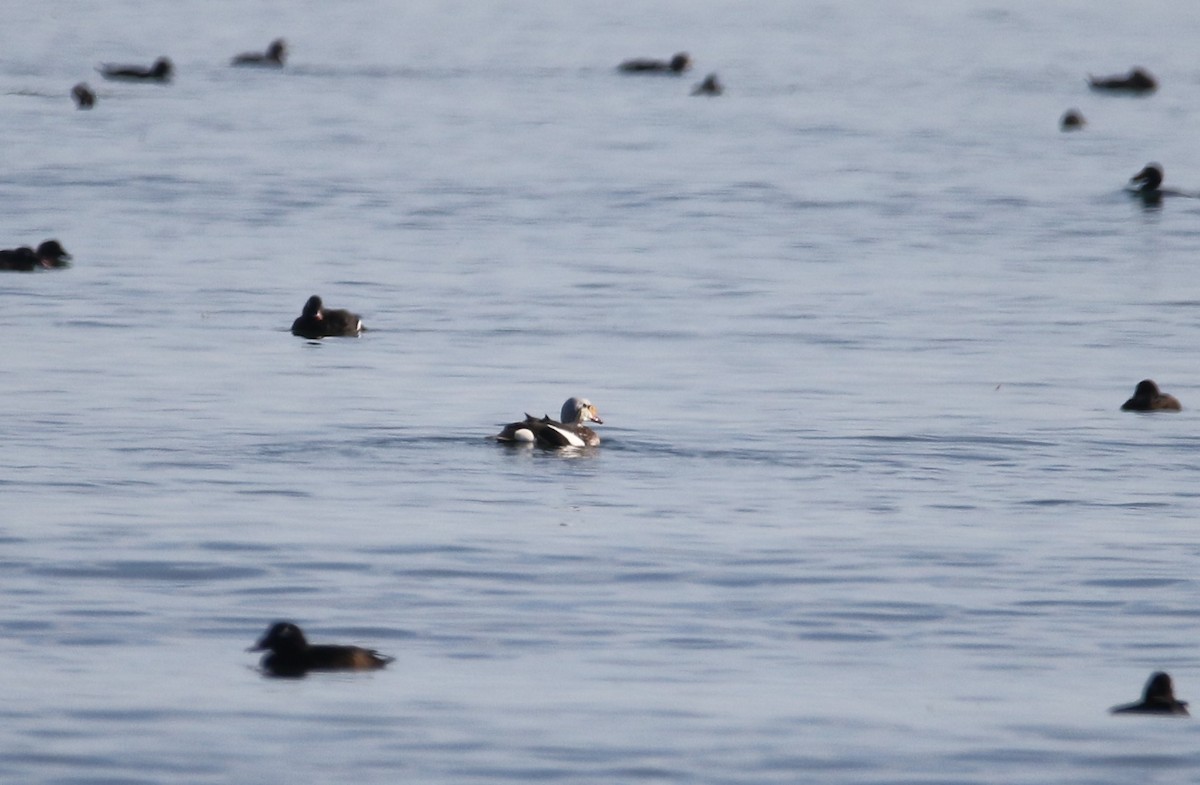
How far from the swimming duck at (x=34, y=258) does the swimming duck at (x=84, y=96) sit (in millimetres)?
25369

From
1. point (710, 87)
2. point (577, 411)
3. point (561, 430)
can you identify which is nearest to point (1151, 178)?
point (710, 87)

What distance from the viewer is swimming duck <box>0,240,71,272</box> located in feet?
106

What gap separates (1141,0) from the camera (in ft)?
424

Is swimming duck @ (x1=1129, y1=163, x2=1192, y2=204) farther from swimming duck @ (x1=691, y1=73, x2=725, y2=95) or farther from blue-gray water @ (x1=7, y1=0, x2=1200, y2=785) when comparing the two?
swimming duck @ (x1=691, y1=73, x2=725, y2=95)

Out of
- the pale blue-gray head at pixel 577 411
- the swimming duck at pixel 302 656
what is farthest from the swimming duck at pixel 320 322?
the swimming duck at pixel 302 656

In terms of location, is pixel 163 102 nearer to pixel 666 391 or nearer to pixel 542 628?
pixel 666 391

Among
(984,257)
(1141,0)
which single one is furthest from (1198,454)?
(1141,0)

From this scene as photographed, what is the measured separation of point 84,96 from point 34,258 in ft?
87.0

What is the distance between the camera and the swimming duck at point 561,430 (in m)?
20.7

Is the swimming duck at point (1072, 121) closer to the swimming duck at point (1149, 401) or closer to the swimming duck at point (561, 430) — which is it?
the swimming duck at point (1149, 401)

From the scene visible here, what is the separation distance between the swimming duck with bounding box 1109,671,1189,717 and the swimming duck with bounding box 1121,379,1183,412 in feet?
32.5

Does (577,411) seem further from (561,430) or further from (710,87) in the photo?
(710,87)

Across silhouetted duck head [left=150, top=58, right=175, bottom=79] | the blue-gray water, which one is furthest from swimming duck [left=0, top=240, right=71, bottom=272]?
silhouetted duck head [left=150, top=58, right=175, bottom=79]

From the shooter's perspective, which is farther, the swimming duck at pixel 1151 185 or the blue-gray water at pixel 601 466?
the swimming duck at pixel 1151 185
